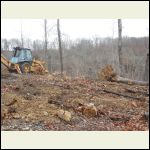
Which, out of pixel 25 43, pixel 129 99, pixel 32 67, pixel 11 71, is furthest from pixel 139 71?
pixel 25 43

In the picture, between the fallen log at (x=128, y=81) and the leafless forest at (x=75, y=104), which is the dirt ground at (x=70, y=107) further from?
the fallen log at (x=128, y=81)

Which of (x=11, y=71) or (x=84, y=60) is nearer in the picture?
(x=11, y=71)

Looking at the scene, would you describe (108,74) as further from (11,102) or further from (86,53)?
(86,53)

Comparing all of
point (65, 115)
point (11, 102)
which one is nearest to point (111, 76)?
point (11, 102)

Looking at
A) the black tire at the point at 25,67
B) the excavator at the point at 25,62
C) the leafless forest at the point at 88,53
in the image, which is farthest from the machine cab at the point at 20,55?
the leafless forest at the point at 88,53

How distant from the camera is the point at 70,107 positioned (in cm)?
1098

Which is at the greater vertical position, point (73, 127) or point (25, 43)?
point (25, 43)

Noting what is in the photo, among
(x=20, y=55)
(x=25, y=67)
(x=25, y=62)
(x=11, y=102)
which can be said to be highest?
(x=20, y=55)

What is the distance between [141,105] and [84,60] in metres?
23.6

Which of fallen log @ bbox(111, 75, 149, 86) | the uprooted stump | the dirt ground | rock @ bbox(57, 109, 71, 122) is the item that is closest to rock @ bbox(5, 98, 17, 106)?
the dirt ground

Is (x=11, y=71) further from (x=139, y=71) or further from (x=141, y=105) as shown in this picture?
(x=139, y=71)

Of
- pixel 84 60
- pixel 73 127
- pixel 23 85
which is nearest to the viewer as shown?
pixel 73 127

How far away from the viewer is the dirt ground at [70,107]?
30.4ft

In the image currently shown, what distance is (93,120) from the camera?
991 centimetres
